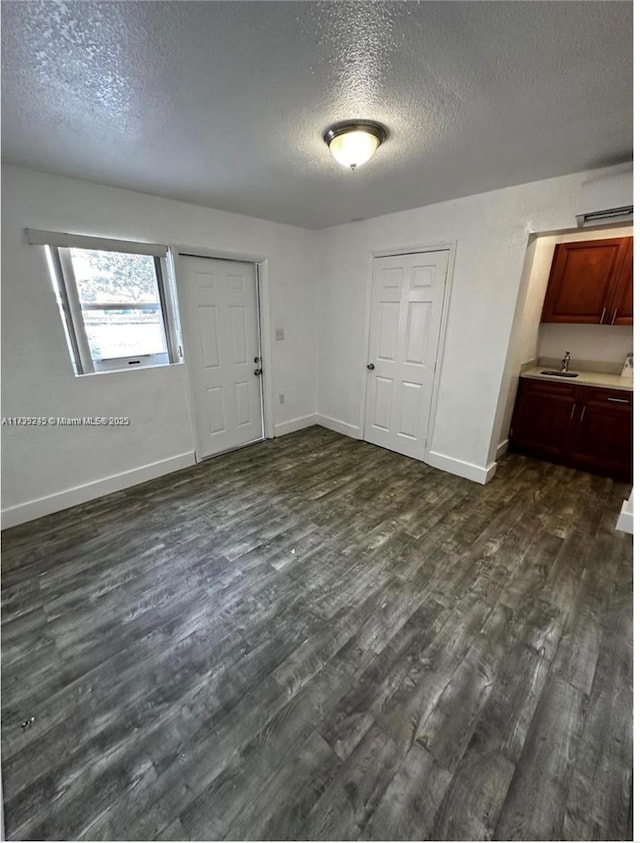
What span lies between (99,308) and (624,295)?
4660 millimetres

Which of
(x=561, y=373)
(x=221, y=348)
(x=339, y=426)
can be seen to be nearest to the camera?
(x=221, y=348)

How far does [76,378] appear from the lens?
257 centimetres

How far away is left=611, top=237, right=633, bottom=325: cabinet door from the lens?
9.92 feet

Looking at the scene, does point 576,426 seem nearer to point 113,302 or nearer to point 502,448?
point 502,448

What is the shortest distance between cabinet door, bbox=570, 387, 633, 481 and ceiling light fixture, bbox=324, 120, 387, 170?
2.93 metres

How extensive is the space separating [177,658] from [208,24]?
98.0 inches

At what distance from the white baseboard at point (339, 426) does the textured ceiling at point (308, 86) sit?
2610 millimetres

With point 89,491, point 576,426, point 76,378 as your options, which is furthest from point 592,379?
point 89,491

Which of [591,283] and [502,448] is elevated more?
[591,283]

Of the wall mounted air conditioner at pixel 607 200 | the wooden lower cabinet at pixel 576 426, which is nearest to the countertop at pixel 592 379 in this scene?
the wooden lower cabinet at pixel 576 426

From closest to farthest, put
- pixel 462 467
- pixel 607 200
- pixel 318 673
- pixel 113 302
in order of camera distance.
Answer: pixel 318 673
pixel 607 200
pixel 113 302
pixel 462 467

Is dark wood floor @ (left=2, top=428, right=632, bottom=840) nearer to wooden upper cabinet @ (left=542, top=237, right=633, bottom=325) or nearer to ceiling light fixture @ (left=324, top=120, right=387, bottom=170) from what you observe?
wooden upper cabinet @ (left=542, top=237, right=633, bottom=325)

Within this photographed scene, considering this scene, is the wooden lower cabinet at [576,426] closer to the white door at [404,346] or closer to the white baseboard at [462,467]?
the white baseboard at [462,467]

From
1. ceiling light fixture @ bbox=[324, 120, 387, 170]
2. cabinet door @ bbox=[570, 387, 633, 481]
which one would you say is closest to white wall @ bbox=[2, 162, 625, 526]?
cabinet door @ bbox=[570, 387, 633, 481]
